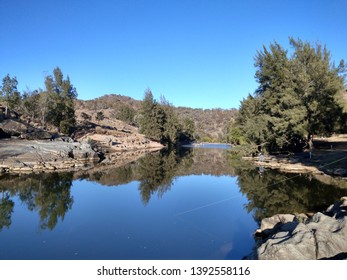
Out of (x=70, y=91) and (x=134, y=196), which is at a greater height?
(x=70, y=91)

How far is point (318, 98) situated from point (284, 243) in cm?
2787

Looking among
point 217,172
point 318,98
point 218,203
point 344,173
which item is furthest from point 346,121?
point 218,203

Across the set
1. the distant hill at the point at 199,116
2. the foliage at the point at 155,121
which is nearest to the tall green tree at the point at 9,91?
the foliage at the point at 155,121

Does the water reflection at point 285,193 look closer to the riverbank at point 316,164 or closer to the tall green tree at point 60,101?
the riverbank at point 316,164

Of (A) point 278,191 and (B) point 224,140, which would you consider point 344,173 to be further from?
(B) point 224,140

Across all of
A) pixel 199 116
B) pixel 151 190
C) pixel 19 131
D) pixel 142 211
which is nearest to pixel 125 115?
pixel 19 131

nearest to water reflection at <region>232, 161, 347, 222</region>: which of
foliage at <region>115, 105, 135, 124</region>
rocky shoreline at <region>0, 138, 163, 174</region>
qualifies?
rocky shoreline at <region>0, 138, 163, 174</region>

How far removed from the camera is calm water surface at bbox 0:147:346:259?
1166 cm

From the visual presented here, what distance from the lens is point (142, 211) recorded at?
1747 cm

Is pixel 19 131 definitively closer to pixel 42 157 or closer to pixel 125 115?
pixel 42 157

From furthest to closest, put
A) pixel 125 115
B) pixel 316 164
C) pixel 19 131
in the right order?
pixel 125 115 < pixel 19 131 < pixel 316 164

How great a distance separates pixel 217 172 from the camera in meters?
35.4
